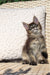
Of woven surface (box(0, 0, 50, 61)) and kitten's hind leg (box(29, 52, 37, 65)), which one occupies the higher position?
woven surface (box(0, 0, 50, 61))

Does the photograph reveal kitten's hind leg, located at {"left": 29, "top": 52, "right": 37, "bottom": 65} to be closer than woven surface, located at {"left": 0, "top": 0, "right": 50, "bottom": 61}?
Yes

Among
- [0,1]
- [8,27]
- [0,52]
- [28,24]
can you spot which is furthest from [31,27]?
[0,1]

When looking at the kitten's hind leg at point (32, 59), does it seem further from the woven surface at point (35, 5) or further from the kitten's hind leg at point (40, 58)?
the woven surface at point (35, 5)

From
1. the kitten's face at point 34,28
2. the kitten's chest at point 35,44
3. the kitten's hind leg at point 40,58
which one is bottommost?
the kitten's hind leg at point 40,58

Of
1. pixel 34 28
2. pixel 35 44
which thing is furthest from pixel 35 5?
pixel 35 44

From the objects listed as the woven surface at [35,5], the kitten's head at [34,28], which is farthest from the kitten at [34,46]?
the woven surface at [35,5]

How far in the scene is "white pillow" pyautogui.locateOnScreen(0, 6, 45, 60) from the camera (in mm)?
1621

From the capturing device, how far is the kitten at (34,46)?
5.23 ft

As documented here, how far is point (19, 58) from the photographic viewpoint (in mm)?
1646

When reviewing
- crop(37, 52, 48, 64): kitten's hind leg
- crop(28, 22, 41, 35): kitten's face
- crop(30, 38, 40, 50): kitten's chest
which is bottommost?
crop(37, 52, 48, 64): kitten's hind leg

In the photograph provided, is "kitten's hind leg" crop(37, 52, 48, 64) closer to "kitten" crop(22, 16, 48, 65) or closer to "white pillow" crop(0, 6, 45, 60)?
"kitten" crop(22, 16, 48, 65)

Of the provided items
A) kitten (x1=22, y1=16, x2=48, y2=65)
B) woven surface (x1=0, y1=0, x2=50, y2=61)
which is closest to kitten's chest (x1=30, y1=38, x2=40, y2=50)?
kitten (x1=22, y1=16, x2=48, y2=65)

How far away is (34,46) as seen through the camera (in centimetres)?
160

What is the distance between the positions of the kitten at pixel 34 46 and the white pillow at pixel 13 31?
0.04 metres
